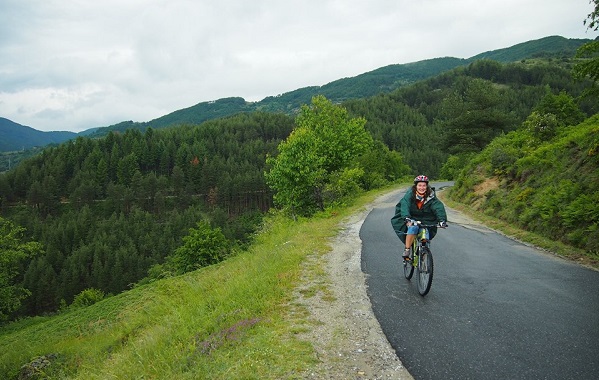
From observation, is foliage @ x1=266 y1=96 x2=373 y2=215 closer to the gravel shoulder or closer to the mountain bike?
the gravel shoulder

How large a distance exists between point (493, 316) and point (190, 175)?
14097cm

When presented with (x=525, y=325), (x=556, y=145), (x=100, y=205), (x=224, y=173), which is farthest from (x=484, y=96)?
(x=100, y=205)

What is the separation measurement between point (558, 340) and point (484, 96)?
33978mm

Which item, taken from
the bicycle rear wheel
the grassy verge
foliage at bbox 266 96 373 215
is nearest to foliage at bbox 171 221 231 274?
foliage at bbox 266 96 373 215

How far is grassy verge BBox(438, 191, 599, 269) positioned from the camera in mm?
9191

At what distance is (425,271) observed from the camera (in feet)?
22.7

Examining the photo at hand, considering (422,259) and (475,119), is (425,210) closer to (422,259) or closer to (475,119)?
(422,259)

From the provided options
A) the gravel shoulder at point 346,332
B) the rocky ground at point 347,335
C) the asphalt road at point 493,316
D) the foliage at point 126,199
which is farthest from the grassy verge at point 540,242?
the foliage at point 126,199

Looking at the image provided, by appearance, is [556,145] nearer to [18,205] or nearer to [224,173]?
[224,173]

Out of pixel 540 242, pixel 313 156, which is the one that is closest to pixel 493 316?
pixel 540 242

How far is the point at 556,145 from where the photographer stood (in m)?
16.3

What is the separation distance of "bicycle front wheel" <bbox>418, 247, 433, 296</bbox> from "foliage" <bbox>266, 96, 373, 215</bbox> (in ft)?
53.3

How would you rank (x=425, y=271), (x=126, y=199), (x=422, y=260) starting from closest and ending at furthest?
(x=425, y=271) < (x=422, y=260) < (x=126, y=199)

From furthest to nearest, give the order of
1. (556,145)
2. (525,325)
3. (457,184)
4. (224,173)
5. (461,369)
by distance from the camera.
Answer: (224,173) < (457,184) < (556,145) < (525,325) < (461,369)
